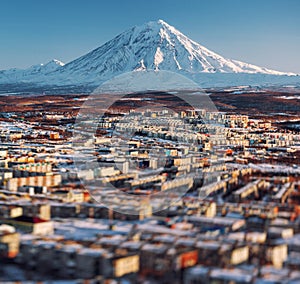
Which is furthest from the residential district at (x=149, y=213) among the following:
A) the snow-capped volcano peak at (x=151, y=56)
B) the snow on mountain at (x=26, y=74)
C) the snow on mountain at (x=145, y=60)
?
the snow on mountain at (x=26, y=74)

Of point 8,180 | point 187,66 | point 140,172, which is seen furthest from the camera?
point 187,66

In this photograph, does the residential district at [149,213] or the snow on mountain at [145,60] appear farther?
the snow on mountain at [145,60]

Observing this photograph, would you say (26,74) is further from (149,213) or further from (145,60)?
(149,213)

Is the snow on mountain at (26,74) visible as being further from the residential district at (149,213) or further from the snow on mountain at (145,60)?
the residential district at (149,213)

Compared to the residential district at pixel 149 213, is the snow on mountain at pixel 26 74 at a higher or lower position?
higher

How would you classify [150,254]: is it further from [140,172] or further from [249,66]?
[249,66]

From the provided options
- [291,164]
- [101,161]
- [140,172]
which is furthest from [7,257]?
[291,164]

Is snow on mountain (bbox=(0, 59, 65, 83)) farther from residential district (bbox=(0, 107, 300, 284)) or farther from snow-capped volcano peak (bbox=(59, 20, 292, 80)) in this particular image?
residential district (bbox=(0, 107, 300, 284))
